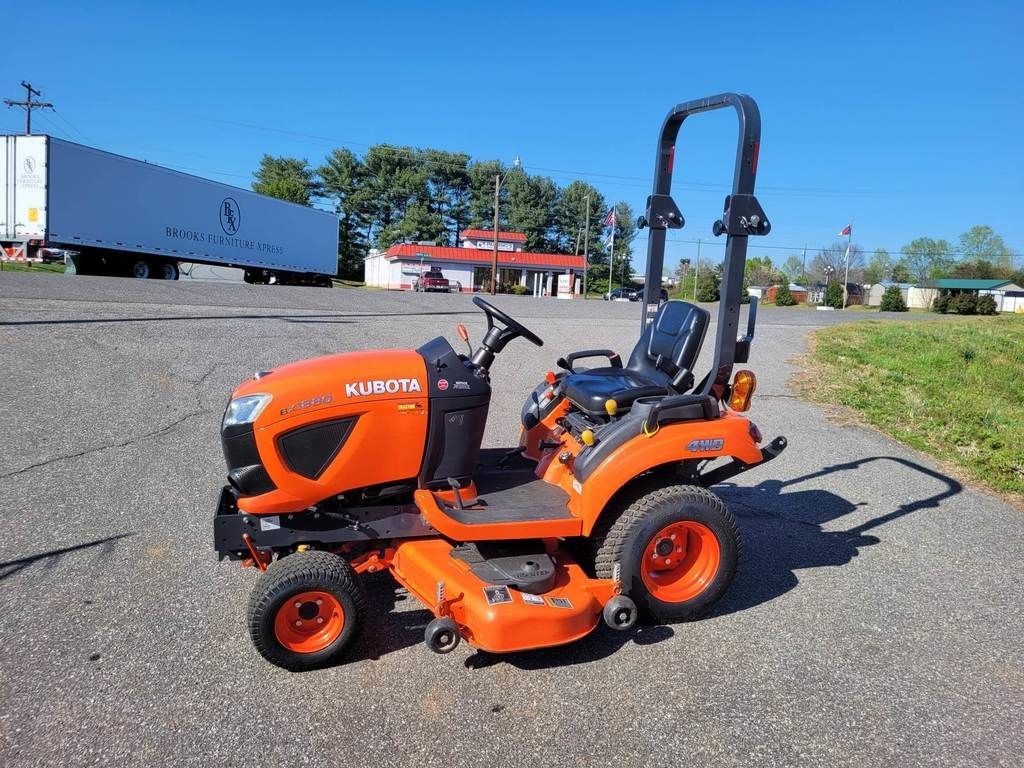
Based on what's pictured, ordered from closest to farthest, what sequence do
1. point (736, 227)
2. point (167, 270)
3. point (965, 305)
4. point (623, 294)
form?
point (736, 227) < point (167, 270) < point (965, 305) < point (623, 294)

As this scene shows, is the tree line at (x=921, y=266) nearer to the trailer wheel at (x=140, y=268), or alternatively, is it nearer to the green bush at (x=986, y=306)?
the green bush at (x=986, y=306)

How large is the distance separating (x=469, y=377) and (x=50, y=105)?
51.0m

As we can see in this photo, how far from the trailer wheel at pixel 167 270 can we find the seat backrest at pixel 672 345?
22193 millimetres

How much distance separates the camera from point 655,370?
4.21 meters

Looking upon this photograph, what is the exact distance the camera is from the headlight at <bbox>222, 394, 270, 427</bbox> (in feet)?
9.73

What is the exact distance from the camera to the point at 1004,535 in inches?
189

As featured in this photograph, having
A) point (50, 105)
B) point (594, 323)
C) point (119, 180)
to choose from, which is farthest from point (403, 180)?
point (594, 323)

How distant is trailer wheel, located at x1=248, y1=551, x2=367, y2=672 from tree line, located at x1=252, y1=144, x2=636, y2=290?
63.2 metres

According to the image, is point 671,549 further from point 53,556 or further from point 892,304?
point 892,304

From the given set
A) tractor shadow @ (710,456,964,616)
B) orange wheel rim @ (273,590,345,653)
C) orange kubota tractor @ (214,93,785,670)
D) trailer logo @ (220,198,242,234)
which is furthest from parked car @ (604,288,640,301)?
orange wheel rim @ (273,590,345,653)

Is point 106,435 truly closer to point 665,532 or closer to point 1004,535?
point 665,532

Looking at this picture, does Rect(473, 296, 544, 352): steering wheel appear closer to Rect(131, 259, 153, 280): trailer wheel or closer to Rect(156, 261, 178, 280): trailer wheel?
Rect(131, 259, 153, 280): trailer wheel

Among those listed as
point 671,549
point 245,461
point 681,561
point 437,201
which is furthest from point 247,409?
point 437,201

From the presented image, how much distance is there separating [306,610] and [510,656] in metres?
0.91
